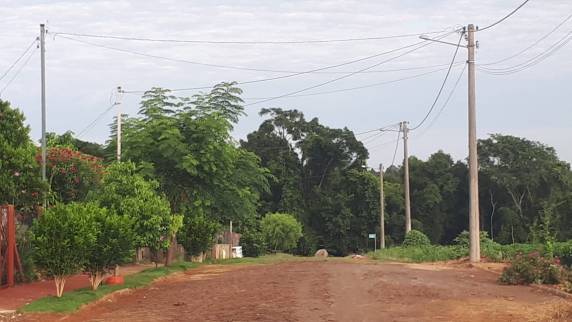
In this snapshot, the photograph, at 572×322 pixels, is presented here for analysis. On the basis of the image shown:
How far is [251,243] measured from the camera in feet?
193

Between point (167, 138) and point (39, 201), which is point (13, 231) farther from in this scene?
point (167, 138)

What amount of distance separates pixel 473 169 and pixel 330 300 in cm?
1656

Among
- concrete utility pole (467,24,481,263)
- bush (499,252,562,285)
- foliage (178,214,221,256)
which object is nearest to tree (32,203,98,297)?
bush (499,252,562,285)

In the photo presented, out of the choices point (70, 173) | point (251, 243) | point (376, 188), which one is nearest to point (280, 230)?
point (251, 243)

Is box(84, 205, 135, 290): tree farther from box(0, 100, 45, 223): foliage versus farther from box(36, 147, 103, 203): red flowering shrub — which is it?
box(36, 147, 103, 203): red flowering shrub

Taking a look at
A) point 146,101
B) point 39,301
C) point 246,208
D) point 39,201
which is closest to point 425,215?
point 246,208

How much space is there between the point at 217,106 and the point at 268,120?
44.2 m

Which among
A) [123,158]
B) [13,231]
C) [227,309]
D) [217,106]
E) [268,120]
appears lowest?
[227,309]

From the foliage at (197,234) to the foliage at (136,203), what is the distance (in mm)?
11526

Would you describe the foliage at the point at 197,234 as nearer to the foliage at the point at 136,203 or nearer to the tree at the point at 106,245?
the foliage at the point at 136,203

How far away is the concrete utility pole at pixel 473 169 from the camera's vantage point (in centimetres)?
3117

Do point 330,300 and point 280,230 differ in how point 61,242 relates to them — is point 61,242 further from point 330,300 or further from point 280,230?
point 280,230

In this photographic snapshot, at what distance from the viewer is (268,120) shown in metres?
76.5

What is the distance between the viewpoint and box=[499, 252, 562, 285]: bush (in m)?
21.0
